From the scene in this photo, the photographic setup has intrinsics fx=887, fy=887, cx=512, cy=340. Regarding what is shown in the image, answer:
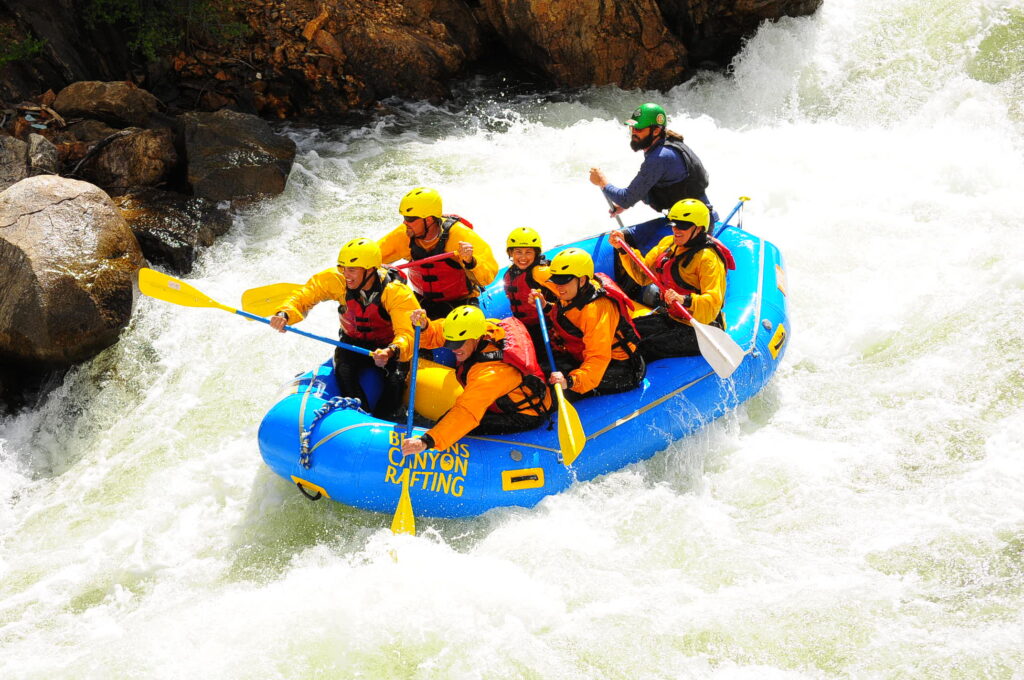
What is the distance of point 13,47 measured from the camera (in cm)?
830

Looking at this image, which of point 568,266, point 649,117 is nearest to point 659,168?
point 649,117

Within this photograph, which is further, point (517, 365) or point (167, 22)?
point (167, 22)

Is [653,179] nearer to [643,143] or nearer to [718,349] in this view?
[643,143]

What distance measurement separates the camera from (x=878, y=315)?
6414 millimetres

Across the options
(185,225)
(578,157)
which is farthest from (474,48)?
(185,225)

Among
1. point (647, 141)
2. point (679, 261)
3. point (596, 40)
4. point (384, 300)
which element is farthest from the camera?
point (596, 40)

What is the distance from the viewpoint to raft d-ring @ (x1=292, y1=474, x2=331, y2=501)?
482 cm

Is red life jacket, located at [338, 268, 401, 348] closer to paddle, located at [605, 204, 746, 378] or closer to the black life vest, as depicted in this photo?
paddle, located at [605, 204, 746, 378]

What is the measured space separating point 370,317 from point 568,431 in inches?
53.0

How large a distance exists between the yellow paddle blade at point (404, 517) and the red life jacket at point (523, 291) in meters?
1.21

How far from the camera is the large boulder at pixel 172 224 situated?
7203 mm

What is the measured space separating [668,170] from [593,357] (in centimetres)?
176

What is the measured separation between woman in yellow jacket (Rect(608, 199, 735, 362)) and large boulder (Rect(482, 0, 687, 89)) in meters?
4.93

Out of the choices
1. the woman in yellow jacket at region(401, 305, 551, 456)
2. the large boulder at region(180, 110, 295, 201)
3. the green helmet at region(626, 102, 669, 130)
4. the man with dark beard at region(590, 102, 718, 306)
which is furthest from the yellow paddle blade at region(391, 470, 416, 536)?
the large boulder at region(180, 110, 295, 201)
